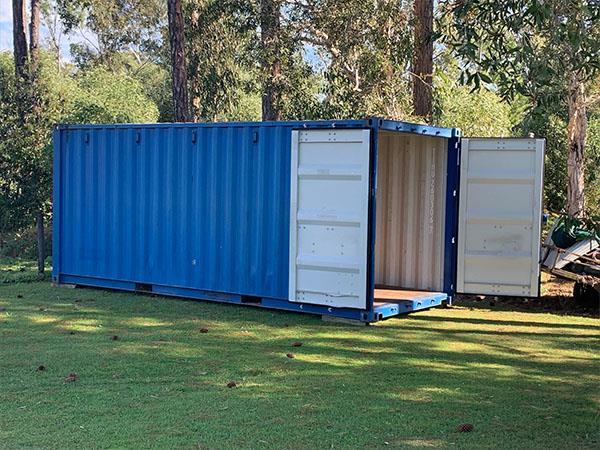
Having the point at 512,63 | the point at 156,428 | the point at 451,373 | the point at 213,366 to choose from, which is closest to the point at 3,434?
the point at 156,428

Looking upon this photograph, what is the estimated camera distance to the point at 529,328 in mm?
10219

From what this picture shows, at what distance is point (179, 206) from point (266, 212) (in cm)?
154

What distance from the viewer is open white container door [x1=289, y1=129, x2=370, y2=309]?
32.7ft

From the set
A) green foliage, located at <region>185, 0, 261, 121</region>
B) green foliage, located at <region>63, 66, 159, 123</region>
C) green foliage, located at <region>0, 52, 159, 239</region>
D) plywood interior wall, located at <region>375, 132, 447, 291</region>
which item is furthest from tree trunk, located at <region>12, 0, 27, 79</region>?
plywood interior wall, located at <region>375, 132, 447, 291</region>

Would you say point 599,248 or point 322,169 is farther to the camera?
point 599,248

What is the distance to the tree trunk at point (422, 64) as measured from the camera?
15.5 meters

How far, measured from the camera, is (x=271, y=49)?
19125 mm

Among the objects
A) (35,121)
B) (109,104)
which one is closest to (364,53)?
(109,104)

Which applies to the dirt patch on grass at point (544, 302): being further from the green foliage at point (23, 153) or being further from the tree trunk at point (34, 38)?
the tree trunk at point (34, 38)

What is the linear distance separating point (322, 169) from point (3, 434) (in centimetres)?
551

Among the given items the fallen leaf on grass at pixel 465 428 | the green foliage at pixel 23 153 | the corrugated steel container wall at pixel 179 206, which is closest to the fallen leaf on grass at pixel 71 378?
the fallen leaf on grass at pixel 465 428

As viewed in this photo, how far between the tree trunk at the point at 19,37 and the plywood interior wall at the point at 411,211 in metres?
11.7

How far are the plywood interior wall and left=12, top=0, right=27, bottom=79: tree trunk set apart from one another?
462 inches

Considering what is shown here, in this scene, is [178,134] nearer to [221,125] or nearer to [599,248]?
[221,125]
